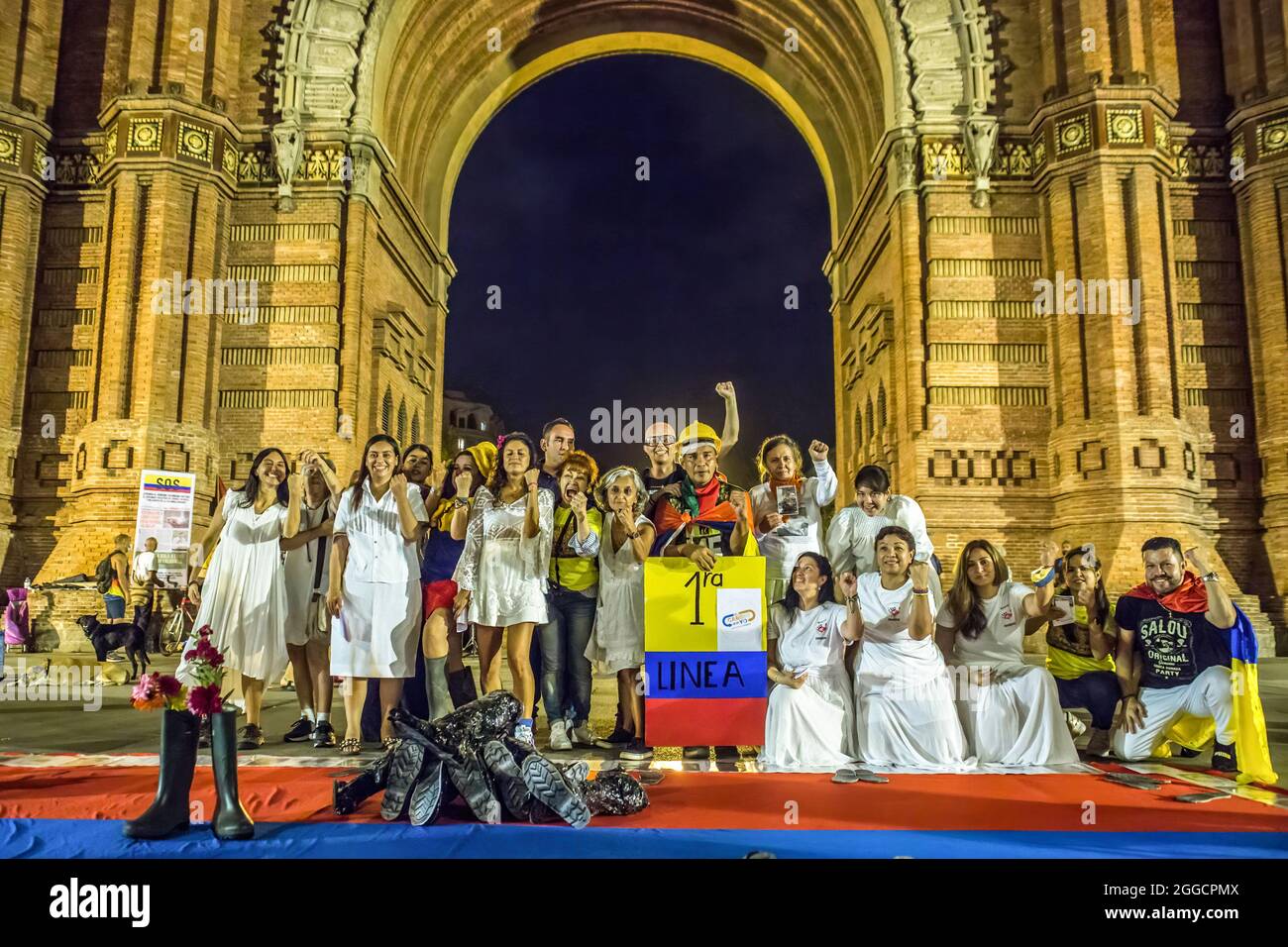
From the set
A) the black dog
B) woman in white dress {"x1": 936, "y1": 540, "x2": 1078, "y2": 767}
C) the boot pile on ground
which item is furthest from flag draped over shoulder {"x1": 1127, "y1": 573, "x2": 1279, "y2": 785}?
the black dog

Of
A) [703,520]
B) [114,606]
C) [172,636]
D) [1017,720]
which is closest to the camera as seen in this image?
[1017,720]

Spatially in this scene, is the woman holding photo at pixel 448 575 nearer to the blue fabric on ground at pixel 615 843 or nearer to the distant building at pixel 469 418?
the blue fabric on ground at pixel 615 843

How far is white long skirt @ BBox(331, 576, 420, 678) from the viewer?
5266 mm

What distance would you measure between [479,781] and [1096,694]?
4044 mm

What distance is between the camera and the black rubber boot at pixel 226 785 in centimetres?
345

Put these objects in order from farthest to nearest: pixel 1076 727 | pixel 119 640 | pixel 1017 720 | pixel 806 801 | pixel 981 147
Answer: pixel 981 147 < pixel 119 640 < pixel 1076 727 < pixel 1017 720 < pixel 806 801

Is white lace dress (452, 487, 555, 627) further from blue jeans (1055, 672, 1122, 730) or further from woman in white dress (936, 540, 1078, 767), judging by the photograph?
blue jeans (1055, 672, 1122, 730)

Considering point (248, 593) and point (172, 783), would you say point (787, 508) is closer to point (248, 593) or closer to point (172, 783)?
point (248, 593)

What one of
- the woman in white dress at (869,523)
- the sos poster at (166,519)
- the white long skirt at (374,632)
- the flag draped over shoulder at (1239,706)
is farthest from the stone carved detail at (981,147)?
the sos poster at (166,519)

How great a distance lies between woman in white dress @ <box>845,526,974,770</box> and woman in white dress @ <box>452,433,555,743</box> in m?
1.92

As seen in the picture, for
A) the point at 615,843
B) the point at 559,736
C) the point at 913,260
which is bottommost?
the point at 615,843

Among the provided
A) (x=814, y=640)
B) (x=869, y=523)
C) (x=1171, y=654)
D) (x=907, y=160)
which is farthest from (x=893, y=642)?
(x=907, y=160)

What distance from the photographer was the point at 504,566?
530 centimetres
